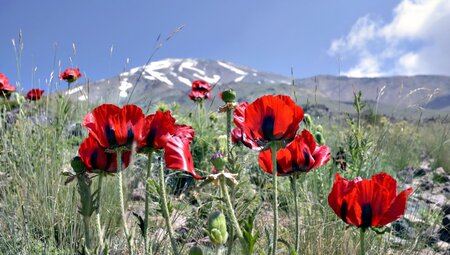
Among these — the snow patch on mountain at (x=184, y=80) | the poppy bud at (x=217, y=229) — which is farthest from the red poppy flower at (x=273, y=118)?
the snow patch on mountain at (x=184, y=80)

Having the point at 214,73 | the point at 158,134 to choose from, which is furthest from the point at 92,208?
the point at 214,73

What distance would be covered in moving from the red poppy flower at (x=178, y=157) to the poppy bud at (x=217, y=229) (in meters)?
0.09

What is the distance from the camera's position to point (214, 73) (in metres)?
174

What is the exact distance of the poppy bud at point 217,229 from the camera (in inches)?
35.7

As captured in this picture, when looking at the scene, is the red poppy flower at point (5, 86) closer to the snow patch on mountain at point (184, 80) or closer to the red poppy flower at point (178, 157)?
the red poppy flower at point (178, 157)

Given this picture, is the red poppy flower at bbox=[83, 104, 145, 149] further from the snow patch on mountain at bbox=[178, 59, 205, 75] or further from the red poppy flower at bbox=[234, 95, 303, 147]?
the snow patch on mountain at bbox=[178, 59, 205, 75]

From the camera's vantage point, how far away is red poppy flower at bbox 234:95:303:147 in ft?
3.33

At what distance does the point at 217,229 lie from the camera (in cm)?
91

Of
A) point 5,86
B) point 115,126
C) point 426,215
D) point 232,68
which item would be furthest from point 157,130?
point 232,68

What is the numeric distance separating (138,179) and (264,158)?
83.7 inches

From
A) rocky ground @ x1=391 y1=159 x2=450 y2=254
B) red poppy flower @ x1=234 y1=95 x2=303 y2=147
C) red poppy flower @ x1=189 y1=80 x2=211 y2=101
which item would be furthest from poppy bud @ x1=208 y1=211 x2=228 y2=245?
red poppy flower @ x1=189 y1=80 x2=211 y2=101

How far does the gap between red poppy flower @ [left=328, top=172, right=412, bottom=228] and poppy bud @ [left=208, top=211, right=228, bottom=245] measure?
1.15ft

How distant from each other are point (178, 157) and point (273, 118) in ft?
0.78

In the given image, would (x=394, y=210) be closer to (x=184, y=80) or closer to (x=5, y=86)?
(x=5, y=86)
